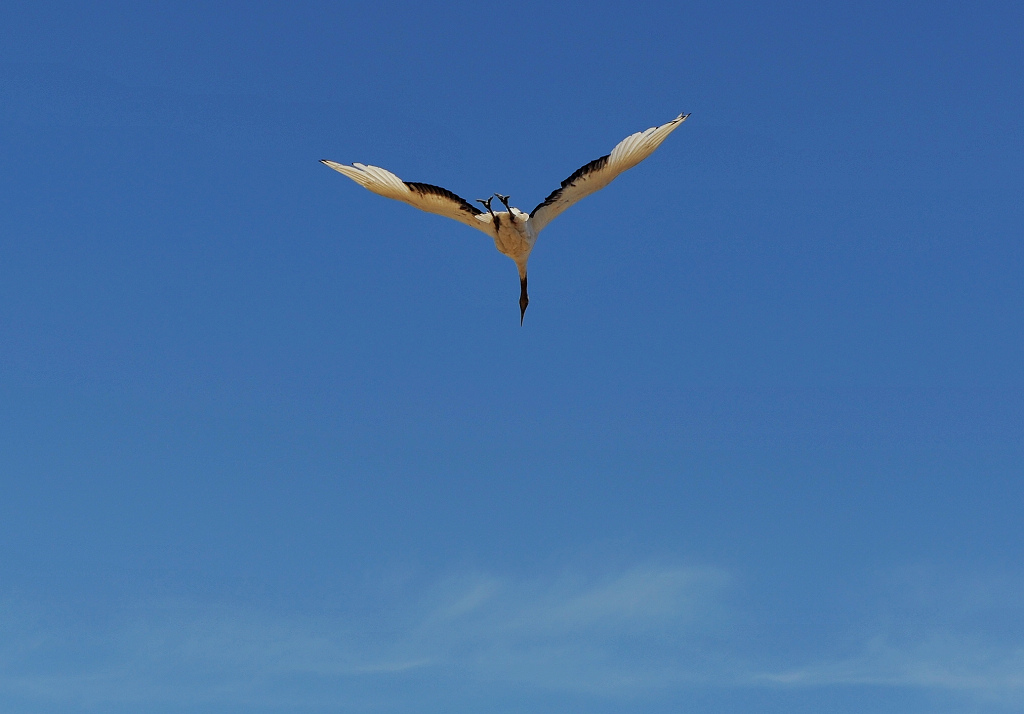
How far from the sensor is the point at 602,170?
125 ft

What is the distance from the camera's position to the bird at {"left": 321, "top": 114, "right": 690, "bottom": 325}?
37.9 metres

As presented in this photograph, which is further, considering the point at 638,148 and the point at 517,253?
the point at 517,253

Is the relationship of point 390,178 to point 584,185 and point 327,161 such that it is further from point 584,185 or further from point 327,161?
point 584,185

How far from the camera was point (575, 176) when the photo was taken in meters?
38.7

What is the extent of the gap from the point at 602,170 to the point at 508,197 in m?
3.12

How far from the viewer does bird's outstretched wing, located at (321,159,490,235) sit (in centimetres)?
3912

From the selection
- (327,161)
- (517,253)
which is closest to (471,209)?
(517,253)

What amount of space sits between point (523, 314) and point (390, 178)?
23.6 ft

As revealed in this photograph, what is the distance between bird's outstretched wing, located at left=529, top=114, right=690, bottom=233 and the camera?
37.6 meters

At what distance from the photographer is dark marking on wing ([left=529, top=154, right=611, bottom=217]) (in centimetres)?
3812

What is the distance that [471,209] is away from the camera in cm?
3978

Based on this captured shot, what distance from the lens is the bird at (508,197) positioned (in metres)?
37.9

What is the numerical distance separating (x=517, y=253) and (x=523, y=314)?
293 cm

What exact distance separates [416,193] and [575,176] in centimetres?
523
